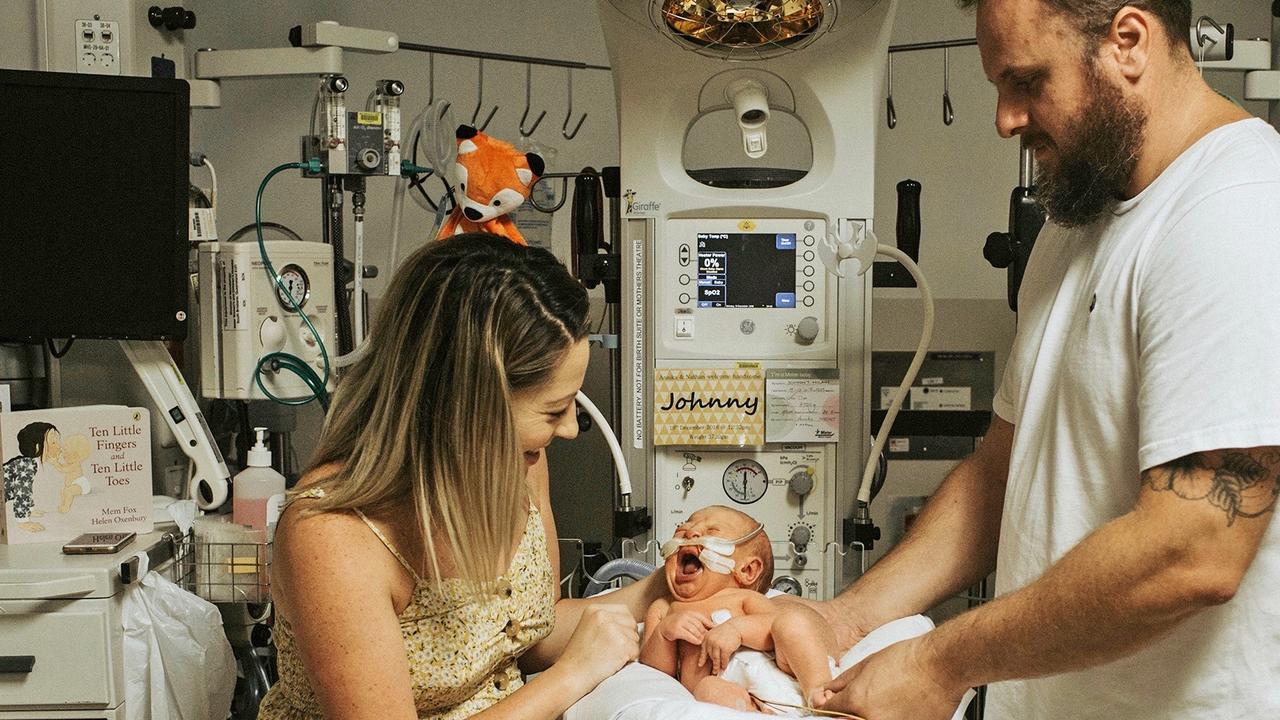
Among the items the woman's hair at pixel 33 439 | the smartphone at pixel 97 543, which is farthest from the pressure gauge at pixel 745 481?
the woman's hair at pixel 33 439

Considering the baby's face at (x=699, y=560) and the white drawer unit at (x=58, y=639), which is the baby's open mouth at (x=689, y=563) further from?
the white drawer unit at (x=58, y=639)

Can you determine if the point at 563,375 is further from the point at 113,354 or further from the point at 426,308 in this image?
the point at 113,354

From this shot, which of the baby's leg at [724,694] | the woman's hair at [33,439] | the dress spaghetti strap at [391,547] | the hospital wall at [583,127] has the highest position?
the hospital wall at [583,127]

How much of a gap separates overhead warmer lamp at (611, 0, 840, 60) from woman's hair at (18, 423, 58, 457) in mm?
1400

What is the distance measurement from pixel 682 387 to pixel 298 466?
1.54 meters

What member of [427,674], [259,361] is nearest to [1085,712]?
A: [427,674]

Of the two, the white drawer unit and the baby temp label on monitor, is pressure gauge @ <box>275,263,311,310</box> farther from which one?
the baby temp label on monitor

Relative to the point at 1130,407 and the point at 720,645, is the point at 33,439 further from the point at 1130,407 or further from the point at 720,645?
the point at 1130,407

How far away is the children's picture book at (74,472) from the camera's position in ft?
7.06

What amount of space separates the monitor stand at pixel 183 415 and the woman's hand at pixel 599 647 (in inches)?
47.0

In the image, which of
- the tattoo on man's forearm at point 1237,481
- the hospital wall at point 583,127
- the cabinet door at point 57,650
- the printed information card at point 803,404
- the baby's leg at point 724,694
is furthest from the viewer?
the hospital wall at point 583,127

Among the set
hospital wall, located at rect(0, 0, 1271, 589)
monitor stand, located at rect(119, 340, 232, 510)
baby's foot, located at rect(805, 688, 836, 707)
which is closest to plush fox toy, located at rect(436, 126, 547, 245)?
monitor stand, located at rect(119, 340, 232, 510)

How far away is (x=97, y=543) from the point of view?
2121 millimetres

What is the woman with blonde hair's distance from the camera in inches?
53.0
